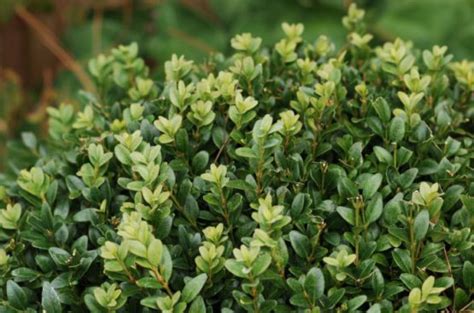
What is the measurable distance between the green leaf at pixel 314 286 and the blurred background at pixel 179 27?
1660 millimetres

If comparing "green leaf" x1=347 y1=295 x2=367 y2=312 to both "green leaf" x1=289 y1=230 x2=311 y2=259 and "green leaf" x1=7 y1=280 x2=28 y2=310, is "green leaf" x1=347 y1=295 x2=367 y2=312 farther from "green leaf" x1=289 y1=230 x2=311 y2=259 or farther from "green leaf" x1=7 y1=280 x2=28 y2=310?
"green leaf" x1=7 y1=280 x2=28 y2=310

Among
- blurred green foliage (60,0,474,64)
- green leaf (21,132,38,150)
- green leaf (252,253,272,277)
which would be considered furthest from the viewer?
blurred green foliage (60,0,474,64)

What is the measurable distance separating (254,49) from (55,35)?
2.31 m

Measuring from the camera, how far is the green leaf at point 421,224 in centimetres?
114

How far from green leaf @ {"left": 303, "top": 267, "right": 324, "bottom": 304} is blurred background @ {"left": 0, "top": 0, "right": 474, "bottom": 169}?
1660 millimetres

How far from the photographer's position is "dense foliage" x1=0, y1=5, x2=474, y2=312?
112 centimetres

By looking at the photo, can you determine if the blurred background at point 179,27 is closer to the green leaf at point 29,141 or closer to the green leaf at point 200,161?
the green leaf at point 29,141

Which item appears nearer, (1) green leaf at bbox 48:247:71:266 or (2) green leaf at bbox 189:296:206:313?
(2) green leaf at bbox 189:296:206:313

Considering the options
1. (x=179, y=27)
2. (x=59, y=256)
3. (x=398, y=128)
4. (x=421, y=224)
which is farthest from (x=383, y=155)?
(x=179, y=27)

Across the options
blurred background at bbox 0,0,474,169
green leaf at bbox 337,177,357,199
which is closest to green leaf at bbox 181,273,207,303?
green leaf at bbox 337,177,357,199

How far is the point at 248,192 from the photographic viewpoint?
4.05 ft

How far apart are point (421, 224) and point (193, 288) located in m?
0.36

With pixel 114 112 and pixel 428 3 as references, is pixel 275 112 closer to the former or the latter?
pixel 114 112

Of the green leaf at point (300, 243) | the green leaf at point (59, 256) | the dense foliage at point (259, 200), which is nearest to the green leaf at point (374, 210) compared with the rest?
the dense foliage at point (259, 200)
